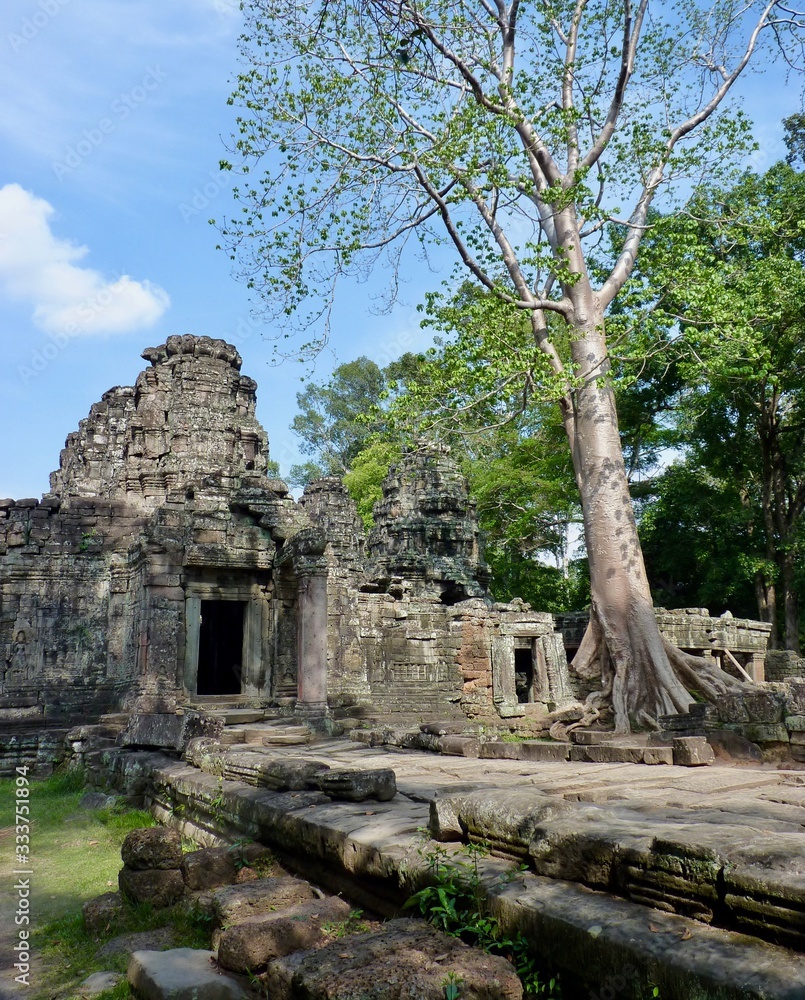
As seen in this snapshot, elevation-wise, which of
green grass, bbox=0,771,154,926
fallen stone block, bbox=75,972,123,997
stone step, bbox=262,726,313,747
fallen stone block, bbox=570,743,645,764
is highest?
fallen stone block, bbox=570,743,645,764

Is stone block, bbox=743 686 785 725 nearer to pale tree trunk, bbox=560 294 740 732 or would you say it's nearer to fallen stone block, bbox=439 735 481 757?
pale tree trunk, bbox=560 294 740 732

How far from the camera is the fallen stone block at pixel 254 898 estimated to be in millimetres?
3723

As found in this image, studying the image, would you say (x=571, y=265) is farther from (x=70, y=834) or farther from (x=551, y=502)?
(x=551, y=502)

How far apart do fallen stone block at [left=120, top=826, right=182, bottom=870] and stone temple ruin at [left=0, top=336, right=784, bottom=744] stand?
606cm

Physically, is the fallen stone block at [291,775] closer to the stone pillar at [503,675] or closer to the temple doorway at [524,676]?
the stone pillar at [503,675]

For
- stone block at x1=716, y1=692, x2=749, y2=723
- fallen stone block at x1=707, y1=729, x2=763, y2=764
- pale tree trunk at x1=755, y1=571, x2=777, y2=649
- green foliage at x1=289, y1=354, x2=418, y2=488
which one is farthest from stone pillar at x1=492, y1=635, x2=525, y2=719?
green foliage at x1=289, y1=354, x2=418, y2=488

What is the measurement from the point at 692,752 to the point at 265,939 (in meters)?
4.58

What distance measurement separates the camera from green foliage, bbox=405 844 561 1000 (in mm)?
2658

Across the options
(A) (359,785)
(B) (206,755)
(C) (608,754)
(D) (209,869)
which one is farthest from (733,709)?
(D) (209,869)

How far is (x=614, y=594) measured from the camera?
33.4 feet

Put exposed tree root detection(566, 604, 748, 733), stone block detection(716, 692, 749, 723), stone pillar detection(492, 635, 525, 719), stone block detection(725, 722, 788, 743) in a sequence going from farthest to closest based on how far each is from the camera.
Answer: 1. stone pillar detection(492, 635, 525, 719)
2. exposed tree root detection(566, 604, 748, 733)
3. stone block detection(716, 692, 749, 723)
4. stone block detection(725, 722, 788, 743)

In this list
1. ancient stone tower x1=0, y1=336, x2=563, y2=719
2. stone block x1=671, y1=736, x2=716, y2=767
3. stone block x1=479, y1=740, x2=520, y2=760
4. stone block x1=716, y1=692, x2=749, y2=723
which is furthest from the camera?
ancient stone tower x1=0, y1=336, x2=563, y2=719

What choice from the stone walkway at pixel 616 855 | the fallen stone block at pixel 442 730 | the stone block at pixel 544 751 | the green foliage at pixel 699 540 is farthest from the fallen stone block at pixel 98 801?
the green foliage at pixel 699 540

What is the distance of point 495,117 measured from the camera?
11633mm
